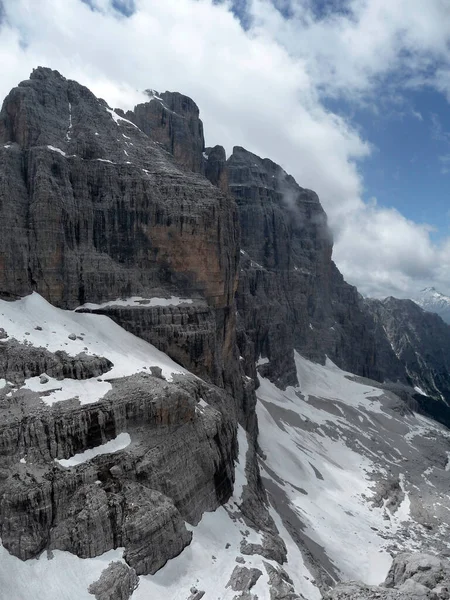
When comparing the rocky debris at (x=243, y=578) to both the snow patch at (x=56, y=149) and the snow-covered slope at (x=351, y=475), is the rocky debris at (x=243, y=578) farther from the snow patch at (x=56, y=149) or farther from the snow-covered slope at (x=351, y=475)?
the snow patch at (x=56, y=149)

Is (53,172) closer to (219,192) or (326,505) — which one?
(219,192)

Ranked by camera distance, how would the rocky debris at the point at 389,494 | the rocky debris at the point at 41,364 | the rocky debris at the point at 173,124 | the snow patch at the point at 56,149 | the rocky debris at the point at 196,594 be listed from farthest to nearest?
the rocky debris at the point at 173,124, the rocky debris at the point at 389,494, the snow patch at the point at 56,149, the rocky debris at the point at 41,364, the rocky debris at the point at 196,594

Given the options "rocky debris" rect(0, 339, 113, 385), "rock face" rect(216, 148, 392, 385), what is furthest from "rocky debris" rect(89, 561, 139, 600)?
"rock face" rect(216, 148, 392, 385)

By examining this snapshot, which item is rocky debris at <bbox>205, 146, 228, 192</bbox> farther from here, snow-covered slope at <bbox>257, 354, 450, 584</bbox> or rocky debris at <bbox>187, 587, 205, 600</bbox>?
rocky debris at <bbox>187, 587, 205, 600</bbox>

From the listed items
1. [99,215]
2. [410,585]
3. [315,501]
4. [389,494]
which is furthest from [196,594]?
[389,494]

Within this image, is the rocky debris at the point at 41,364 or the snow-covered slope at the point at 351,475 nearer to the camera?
the rocky debris at the point at 41,364

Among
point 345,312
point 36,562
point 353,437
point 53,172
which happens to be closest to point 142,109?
point 53,172

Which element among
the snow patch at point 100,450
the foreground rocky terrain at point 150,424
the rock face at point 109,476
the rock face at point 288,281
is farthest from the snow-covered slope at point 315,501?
the rock face at point 288,281
